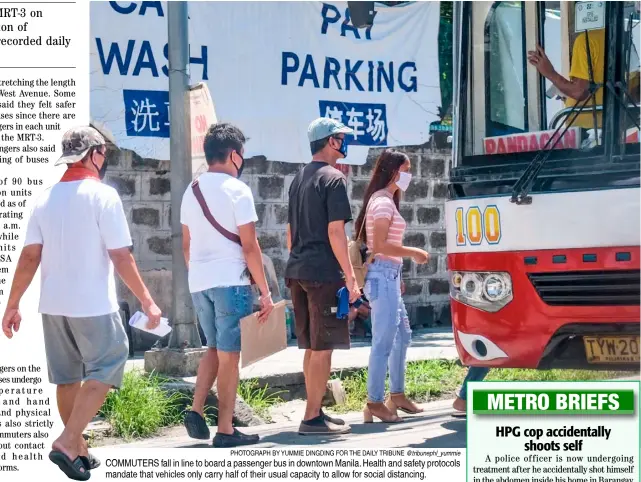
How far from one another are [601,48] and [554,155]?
1.82 ft

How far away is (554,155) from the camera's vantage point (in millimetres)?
5566

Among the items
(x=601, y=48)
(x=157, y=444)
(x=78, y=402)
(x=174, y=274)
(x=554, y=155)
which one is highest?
(x=601, y=48)

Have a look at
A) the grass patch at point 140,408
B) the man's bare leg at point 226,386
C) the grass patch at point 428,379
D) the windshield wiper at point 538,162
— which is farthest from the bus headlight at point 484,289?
the grass patch at point 140,408

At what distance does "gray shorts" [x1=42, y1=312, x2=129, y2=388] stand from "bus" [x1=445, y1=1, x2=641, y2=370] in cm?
175

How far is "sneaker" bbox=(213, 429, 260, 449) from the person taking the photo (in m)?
5.85

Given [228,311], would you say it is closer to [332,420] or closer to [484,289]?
[332,420]

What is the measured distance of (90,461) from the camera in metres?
5.29

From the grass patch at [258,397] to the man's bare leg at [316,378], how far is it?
71cm

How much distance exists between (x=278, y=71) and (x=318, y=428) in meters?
4.55

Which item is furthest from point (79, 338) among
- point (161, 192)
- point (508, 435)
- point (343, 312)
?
point (161, 192)

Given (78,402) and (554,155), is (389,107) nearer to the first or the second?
(554,155)

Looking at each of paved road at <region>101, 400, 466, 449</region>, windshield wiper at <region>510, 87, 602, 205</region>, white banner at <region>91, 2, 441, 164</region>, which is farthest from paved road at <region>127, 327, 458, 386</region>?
windshield wiper at <region>510, 87, 602, 205</region>

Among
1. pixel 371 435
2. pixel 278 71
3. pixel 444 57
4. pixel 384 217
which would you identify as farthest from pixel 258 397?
pixel 444 57

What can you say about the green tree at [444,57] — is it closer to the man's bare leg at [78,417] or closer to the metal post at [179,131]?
the metal post at [179,131]
